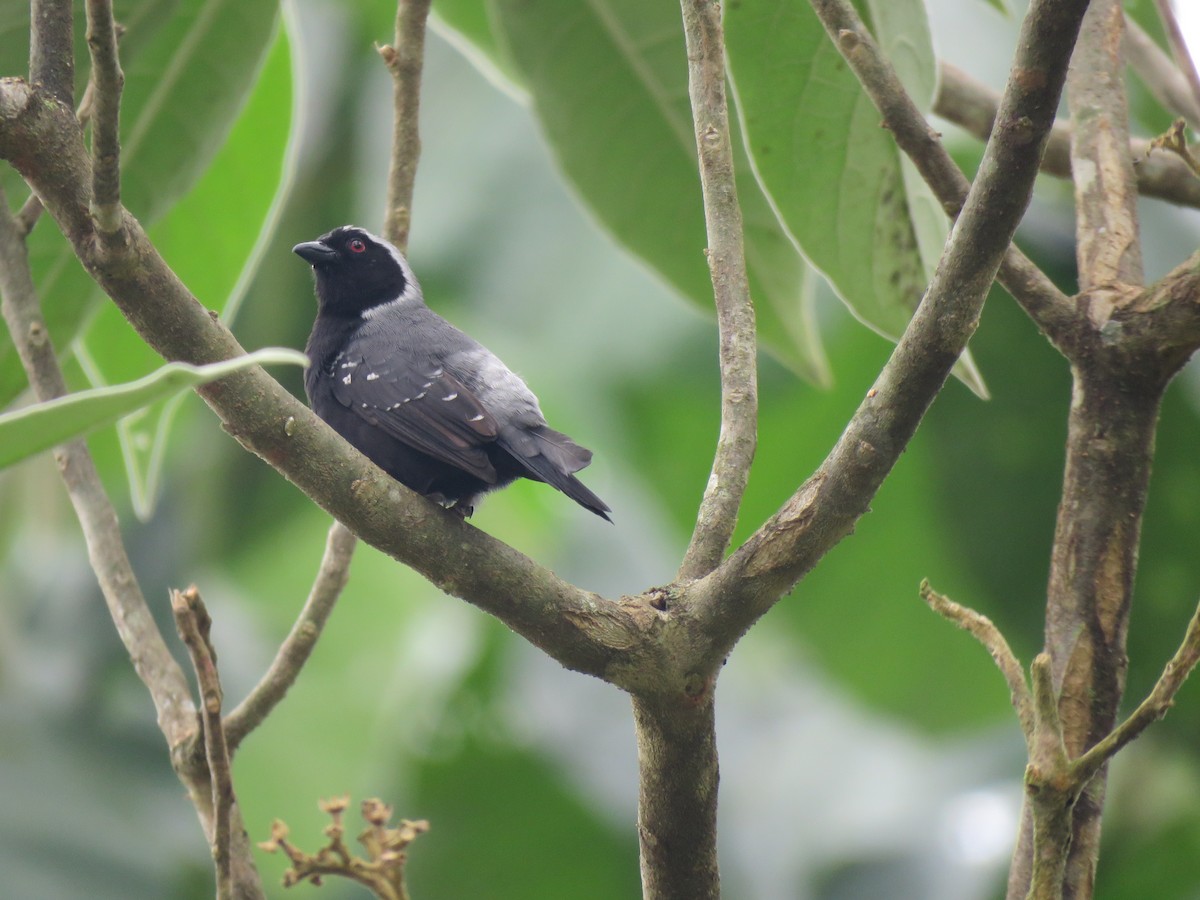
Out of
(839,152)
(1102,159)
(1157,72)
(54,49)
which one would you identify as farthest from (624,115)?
(54,49)

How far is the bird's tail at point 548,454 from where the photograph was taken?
2973 mm

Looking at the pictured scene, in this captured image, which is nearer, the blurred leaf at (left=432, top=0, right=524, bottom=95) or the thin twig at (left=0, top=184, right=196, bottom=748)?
the thin twig at (left=0, top=184, right=196, bottom=748)

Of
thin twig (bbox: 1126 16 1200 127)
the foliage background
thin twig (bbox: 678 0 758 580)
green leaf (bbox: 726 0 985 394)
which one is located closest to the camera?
thin twig (bbox: 678 0 758 580)

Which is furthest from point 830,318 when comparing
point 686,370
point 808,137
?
point 808,137

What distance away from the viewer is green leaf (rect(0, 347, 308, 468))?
1.25 m

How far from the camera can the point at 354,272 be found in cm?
405

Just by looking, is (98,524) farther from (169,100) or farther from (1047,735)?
(1047,735)

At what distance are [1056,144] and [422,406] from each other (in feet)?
5.97

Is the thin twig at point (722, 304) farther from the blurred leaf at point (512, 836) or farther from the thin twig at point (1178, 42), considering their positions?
the blurred leaf at point (512, 836)

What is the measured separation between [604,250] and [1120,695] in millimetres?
4403

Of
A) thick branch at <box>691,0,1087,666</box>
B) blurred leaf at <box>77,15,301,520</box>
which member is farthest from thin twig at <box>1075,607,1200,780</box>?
blurred leaf at <box>77,15,301,520</box>

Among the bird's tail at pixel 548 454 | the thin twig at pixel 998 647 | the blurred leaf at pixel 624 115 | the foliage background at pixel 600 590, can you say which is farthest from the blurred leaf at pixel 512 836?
the thin twig at pixel 998 647

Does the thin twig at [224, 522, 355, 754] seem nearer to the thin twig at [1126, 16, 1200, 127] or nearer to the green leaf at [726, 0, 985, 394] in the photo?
the green leaf at [726, 0, 985, 394]

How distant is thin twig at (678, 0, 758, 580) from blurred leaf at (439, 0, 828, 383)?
2.38 feet
